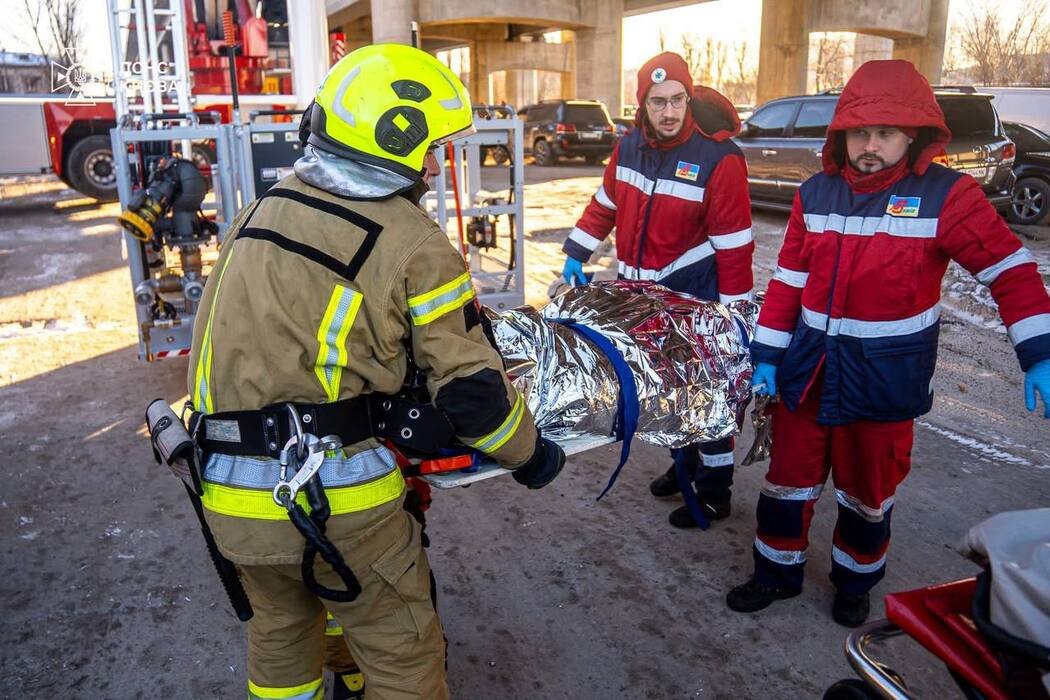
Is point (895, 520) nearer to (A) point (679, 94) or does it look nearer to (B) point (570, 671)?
(B) point (570, 671)

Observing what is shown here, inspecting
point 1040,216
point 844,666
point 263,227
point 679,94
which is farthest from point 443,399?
point 1040,216

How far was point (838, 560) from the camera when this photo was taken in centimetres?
306

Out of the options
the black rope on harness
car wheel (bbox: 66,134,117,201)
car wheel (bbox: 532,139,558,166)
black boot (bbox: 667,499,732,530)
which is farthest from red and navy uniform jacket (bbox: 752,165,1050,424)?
car wheel (bbox: 532,139,558,166)

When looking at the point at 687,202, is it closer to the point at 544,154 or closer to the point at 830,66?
the point at 544,154

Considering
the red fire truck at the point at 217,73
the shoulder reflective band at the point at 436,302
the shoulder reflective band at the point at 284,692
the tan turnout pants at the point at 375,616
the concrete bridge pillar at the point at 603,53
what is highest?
the concrete bridge pillar at the point at 603,53

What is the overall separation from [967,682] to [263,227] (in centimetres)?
174

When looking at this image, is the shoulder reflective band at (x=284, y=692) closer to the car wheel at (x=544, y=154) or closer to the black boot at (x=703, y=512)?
the black boot at (x=703, y=512)

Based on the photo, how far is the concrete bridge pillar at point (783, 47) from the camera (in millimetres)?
28156

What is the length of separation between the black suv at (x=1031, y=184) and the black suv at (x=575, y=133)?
1052cm

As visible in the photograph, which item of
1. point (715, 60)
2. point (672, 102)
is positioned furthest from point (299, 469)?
point (715, 60)

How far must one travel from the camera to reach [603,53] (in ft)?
94.1

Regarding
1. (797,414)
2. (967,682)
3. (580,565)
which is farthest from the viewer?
(580,565)

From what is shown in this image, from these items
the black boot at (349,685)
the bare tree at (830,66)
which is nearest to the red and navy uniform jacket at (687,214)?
the black boot at (349,685)

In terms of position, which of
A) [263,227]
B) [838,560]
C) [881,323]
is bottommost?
[838,560]
